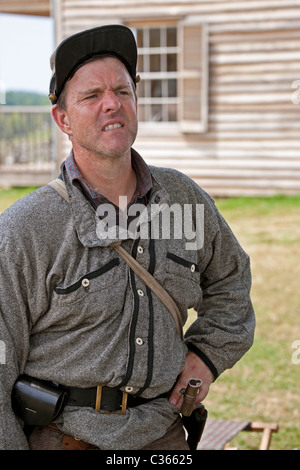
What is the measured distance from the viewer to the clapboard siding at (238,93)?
33.4 feet

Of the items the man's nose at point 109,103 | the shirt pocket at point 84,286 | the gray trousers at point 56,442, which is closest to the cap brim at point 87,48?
Answer: the man's nose at point 109,103

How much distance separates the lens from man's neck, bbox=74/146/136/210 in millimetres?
2137

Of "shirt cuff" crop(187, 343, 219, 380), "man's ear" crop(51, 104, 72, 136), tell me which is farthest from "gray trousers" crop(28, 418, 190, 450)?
"man's ear" crop(51, 104, 72, 136)

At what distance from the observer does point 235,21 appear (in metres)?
10.2

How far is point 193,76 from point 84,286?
8.97m

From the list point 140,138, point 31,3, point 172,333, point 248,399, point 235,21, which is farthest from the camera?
point 31,3

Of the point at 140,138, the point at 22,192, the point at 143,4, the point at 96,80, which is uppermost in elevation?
the point at 143,4

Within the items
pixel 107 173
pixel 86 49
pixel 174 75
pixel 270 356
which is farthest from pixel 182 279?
pixel 174 75

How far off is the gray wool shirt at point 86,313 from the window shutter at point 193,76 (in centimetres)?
860

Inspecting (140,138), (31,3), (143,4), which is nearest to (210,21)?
(143,4)

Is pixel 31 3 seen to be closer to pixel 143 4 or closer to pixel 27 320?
pixel 143 4

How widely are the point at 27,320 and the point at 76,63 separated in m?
0.85

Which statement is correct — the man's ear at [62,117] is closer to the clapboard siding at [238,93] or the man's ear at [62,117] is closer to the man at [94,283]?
the man at [94,283]

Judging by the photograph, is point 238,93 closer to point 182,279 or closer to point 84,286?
point 182,279
